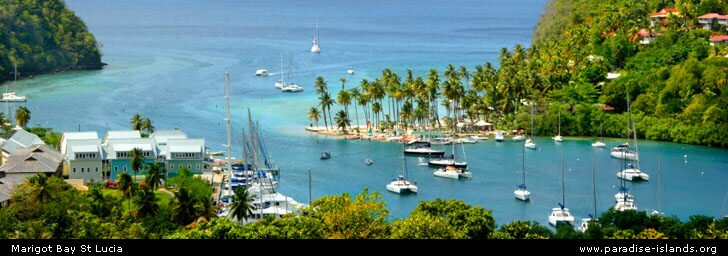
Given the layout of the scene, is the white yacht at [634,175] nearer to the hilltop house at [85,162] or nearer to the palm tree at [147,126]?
the hilltop house at [85,162]

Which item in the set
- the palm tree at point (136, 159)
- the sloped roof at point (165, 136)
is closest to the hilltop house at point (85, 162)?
the palm tree at point (136, 159)

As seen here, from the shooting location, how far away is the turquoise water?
59562 mm

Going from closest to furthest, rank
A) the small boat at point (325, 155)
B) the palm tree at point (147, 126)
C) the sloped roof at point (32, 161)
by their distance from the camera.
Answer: the sloped roof at point (32, 161)
the small boat at point (325, 155)
the palm tree at point (147, 126)

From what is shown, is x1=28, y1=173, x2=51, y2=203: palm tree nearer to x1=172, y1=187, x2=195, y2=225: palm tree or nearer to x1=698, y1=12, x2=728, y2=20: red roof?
x1=172, y1=187, x2=195, y2=225: palm tree

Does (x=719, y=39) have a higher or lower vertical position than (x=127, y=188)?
higher

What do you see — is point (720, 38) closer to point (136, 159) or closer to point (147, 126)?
point (147, 126)

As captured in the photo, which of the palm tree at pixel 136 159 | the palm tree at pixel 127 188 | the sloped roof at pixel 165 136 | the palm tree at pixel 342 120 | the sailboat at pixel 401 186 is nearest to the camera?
the palm tree at pixel 127 188

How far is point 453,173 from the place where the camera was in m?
62.7

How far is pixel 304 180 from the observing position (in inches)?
2450

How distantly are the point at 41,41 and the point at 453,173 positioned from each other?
63284mm

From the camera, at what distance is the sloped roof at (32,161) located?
55.5m

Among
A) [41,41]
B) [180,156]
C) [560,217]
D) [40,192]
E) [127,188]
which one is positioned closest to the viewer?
[40,192]

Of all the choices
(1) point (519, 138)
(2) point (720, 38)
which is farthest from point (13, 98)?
(2) point (720, 38)

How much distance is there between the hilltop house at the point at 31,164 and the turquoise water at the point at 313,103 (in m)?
11.2
